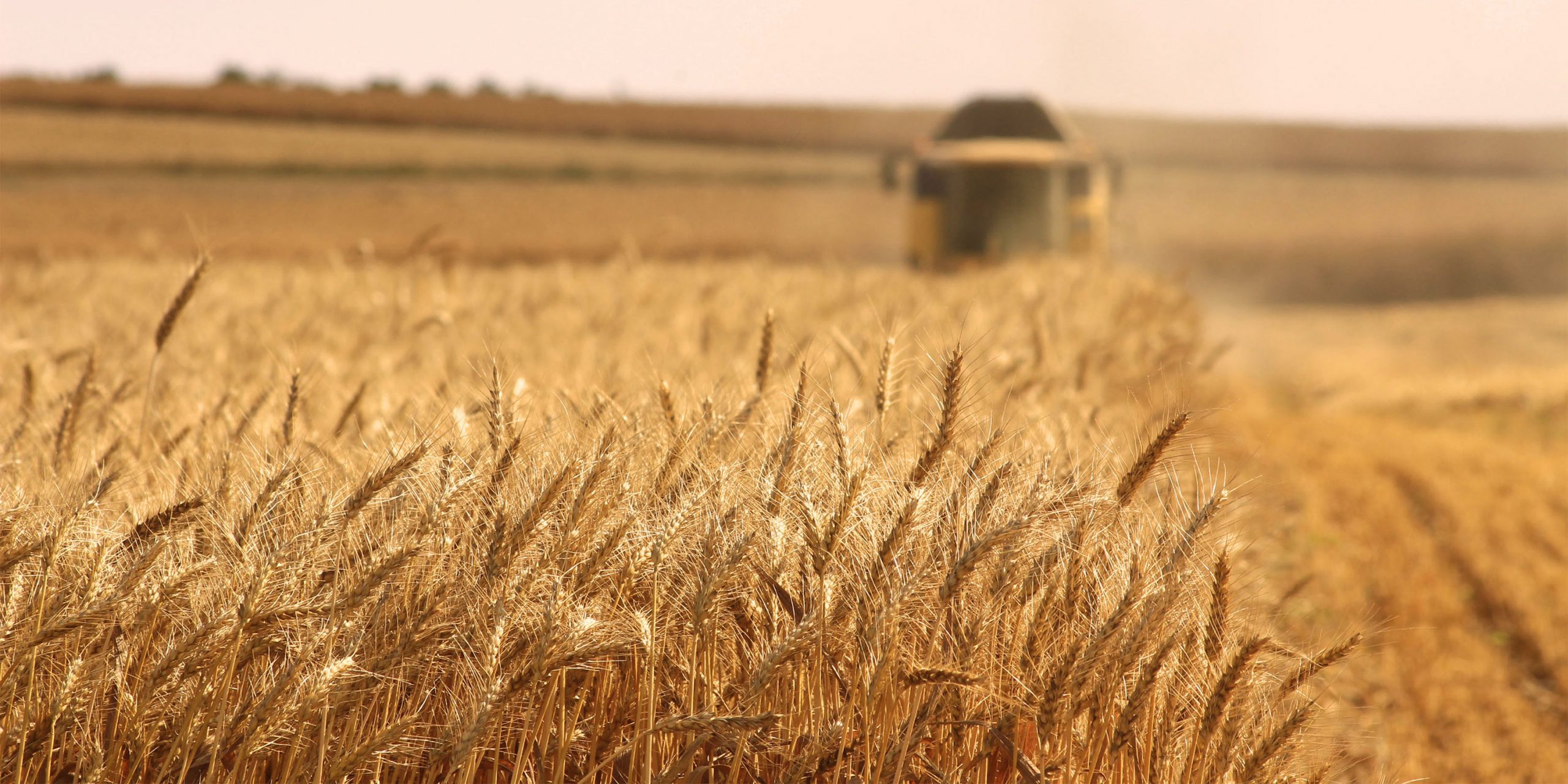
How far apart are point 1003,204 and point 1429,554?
233 inches

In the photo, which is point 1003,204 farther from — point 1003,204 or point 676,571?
point 676,571

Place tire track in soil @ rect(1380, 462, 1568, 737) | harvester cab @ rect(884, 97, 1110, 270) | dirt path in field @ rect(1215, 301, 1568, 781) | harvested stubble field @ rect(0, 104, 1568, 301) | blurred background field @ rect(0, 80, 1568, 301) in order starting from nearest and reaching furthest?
dirt path in field @ rect(1215, 301, 1568, 781)
tire track in soil @ rect(1380, 462, 1568, 737)
harvester cab @ rect(884, 97, 1110, 270)
harvested stubble field @ rect(0, 104, 1568, 301)
blurred background field @ rect(0, 80, 1568, 301)

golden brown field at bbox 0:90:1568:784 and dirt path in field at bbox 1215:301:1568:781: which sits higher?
golden brown field at bbox 0:90:1568:784

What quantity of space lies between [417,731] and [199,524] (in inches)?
18.3

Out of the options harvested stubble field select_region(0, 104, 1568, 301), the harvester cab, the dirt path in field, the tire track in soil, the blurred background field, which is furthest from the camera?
the blurred background field

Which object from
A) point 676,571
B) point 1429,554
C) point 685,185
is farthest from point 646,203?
point 676,571

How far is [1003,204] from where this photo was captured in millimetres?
11430

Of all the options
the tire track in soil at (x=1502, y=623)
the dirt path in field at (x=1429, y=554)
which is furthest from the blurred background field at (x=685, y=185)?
the tire track in soil at (x=1502, y=623)

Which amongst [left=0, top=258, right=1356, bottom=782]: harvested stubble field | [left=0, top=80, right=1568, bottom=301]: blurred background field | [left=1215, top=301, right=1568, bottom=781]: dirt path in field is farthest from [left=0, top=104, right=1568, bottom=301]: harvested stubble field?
[left=0, top=258, right=1356, bottom=782]: harvested stubble field

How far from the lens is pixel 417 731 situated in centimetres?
162

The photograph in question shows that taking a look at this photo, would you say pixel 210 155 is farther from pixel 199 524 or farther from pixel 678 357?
pixel 199 524

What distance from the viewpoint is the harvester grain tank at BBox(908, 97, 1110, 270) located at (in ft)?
37.4

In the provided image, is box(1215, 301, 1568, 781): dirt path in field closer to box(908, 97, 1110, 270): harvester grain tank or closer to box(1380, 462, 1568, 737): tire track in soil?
box(1380, 462, 1568, 737): tire track in soil

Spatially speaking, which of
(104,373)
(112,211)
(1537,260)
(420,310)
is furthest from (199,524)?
(1537,260)
